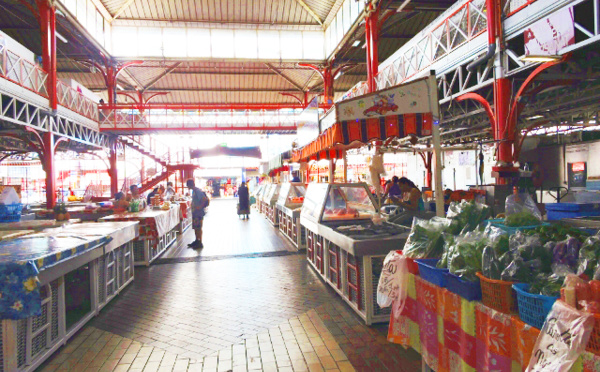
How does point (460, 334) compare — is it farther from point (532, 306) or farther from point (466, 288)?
point (532, 306)

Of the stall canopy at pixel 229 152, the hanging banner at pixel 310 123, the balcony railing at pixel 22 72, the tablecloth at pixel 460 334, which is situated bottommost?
the tablecloth at pixel 460 334

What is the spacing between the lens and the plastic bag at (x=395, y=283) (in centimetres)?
312

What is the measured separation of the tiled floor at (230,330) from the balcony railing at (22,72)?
766 centimetres

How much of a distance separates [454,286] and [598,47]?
6.83 m

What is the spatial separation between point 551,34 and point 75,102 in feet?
53.7

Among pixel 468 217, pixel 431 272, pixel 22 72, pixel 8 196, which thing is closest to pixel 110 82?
pixel 22 72

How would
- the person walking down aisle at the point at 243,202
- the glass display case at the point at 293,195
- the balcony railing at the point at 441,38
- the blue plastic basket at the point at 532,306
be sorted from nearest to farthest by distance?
the blue plastic basket at the point at 532,306 < the balcony railing at the point at 441,38 < the glass display case at the point at 293,195 < the person walking down aisle at the point at 243,202

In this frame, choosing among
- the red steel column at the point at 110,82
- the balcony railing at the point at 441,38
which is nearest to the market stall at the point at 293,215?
the balcony railing at the point at 441,38

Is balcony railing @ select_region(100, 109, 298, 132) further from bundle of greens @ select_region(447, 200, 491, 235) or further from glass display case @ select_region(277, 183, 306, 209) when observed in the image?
bundle of greens @ select_region(447, 200, 491, 235)

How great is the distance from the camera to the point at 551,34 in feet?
21.2

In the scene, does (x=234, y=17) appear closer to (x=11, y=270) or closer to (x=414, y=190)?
(x=414, y=190)

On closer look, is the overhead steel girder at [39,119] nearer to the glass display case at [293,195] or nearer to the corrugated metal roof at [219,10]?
the corrugated metal roof at [219,10]

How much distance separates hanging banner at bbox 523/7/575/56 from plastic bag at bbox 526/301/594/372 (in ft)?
19.6

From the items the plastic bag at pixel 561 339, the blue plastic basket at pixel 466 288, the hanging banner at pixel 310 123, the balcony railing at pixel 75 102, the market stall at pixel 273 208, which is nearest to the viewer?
the plastic bag at pixel 561 339
